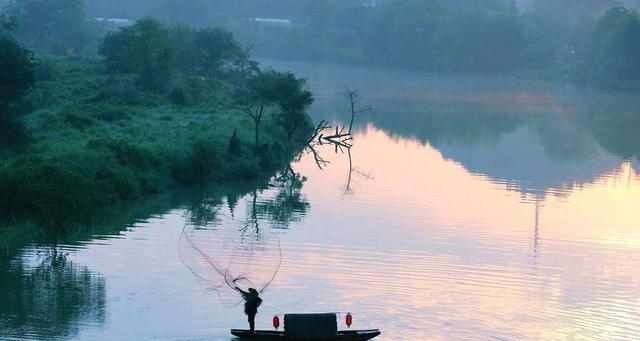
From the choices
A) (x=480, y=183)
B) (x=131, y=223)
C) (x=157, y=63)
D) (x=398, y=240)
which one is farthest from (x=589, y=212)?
(x=157, y=63)

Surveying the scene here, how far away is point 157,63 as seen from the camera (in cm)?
8344

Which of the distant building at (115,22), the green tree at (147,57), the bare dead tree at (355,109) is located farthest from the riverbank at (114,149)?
the distant building at (115,22)

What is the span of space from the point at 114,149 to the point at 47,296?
18.6m

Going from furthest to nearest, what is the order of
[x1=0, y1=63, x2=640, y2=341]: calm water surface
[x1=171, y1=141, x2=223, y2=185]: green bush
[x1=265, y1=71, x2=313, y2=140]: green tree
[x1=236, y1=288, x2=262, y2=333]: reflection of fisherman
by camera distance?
[x1=265, y1=71, x2=313, y2=140]: green tree
[x1=171, y1=141, x2=223, y2=185]: green bush
[x1=0, y1=63, x2=640, y2=341]: calm water surface
[x1=236, y1=288, x2=262, y2=333]: reflection of fisherman

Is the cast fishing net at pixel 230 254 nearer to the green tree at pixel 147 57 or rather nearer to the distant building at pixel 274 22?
the green tree at pixel 147 57

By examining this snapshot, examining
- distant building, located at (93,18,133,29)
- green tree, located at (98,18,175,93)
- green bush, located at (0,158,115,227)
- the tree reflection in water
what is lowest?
the tree reflection in water

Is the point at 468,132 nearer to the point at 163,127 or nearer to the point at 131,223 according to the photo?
the point at 163,127


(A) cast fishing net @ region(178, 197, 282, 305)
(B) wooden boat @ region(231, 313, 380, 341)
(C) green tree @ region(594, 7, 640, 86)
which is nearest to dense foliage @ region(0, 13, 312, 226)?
(A) cast fishing net @ region(178, 197, 282, 305)

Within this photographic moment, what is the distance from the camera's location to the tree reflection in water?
87.8 ft

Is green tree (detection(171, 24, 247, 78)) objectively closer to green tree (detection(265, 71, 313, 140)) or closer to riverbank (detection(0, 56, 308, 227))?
riverbank (detection(0, 56, 308, 227))

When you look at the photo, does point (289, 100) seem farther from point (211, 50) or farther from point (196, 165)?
point (211, 50)

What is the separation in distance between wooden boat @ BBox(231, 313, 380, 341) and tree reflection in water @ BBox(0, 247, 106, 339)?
432 cm

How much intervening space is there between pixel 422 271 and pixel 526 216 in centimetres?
1267

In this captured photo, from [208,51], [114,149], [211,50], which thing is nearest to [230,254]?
[114,149]
